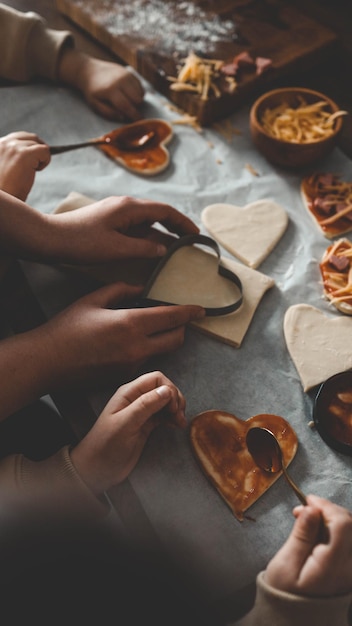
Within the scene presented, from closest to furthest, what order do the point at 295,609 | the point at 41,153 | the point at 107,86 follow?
the point at 295,609 → the point at 41,153 → the point at 107,86

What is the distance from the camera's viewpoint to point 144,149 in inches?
54.3

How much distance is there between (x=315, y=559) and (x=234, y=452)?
9.1 inches

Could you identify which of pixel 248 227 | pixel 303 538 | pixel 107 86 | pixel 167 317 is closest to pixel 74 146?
pixel 107 86

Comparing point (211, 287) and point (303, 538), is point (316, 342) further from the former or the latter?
point (303, 538)

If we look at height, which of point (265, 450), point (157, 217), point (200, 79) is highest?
point (200, 79)

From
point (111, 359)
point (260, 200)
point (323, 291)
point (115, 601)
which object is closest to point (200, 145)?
point (260, 200)

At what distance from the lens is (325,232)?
48.1 inches

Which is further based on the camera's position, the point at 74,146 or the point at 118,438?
the point at 74,146

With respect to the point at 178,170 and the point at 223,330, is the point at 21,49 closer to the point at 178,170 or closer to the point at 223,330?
the point at 178,170

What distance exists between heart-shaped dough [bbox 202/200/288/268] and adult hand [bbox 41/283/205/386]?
0.91 feet

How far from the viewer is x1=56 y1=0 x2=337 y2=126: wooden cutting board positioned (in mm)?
1479

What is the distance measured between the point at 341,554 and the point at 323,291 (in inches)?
22.1

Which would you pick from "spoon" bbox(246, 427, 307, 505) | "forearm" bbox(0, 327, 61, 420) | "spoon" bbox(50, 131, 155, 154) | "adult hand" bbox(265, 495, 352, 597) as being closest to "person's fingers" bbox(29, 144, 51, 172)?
"spoon" bbox(50, 131, 155, 154)

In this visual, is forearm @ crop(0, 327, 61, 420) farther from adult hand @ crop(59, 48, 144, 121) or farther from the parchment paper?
adult hand @ crop(59, 48, 144, 121)
